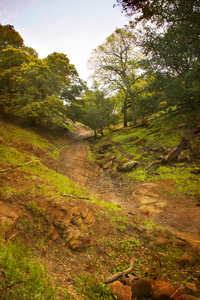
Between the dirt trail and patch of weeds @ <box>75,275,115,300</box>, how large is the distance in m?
2.51

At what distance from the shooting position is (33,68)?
514 inches

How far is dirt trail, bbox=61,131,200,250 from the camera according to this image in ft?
13.7

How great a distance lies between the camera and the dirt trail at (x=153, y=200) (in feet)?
13.7

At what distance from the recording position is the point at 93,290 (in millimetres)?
2137

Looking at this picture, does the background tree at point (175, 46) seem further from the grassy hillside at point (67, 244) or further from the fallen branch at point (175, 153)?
the grassy hillside at point (67, 244)

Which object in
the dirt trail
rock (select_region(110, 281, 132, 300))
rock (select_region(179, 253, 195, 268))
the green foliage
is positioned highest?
the green foliage

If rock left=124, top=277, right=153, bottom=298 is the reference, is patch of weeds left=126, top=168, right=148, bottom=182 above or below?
below

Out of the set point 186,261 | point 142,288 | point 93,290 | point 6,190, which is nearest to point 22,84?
point 6,190

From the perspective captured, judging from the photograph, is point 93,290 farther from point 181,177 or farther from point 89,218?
point 181,177

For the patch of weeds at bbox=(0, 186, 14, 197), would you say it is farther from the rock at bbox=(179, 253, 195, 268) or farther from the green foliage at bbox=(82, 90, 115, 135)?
the green foliage at bbox=(82, 90, 115, 135)

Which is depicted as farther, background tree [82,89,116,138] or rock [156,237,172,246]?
background tree [82,89,116,138]

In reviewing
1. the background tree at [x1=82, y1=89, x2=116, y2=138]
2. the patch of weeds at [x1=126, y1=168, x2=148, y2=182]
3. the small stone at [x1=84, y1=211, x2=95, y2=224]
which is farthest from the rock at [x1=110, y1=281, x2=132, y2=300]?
the background tree at [x1=82, y1=89, x2=116, y2=138]

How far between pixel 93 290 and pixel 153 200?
457 centimetres

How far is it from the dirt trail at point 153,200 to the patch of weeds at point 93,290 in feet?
8.24
